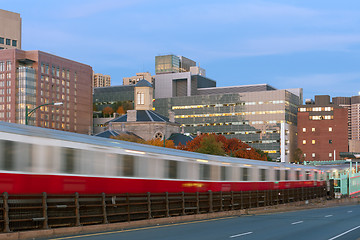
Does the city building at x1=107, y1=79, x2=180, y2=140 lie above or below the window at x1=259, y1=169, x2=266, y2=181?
above

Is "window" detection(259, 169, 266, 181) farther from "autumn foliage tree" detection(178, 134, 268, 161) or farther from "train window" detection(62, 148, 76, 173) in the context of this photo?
"autumn foliage tree" detection(178, 134, 268, 161)

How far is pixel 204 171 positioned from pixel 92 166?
38.7 ft

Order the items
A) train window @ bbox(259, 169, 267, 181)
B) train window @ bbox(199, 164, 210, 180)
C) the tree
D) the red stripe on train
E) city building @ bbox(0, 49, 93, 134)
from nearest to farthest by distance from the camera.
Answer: the red stripe on train → train window @ bbox(199, 164, 210, 180) → train window @ bbox(259, 169, 267, 181) → the tree → city building @ bbox(0, 49, 93, 134)

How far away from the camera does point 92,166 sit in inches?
908

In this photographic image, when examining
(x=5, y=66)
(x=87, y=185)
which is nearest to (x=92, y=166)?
(x=87, y=185)

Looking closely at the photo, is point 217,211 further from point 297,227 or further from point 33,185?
point 33,185

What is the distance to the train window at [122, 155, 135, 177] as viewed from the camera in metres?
25.2

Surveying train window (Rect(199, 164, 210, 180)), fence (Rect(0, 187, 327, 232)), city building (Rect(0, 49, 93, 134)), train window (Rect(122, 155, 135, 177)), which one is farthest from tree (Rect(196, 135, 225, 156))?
city building (Rect(0, 49, 93, 134))

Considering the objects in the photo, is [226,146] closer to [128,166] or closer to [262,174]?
[262,174]

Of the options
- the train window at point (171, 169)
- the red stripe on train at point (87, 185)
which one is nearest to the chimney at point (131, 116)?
the red stripe on train at point (87, 185)

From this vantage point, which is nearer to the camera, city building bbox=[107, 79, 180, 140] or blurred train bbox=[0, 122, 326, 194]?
blurred train bbox=[0, 122, 326, 194]

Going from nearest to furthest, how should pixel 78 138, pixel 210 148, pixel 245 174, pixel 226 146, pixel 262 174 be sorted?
1. pixel 78 138
2. pixel 245 174
3. pixel 262 174
4. pixel 210 148
5. pixel 226 146

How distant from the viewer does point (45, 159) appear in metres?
20.6

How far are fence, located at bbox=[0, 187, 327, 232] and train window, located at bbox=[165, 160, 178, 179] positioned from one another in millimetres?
1122
